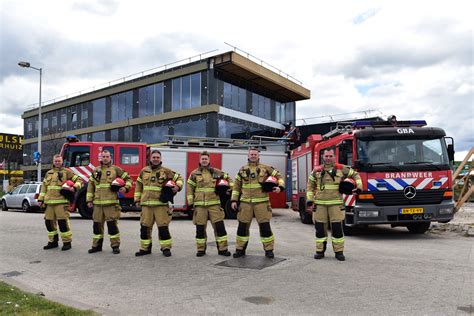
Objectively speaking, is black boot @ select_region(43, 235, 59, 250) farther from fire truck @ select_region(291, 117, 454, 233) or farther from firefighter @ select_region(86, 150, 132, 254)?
fire truck @ select_region(291, 117, 454, 233)

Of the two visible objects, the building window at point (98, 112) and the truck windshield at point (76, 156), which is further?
the building window at point (98, 112)

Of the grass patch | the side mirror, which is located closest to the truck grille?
the side mirror

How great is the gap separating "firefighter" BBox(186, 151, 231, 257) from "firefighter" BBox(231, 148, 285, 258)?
10.8 inches

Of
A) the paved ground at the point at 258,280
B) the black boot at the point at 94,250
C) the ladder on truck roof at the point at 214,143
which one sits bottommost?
the paved ground at the point at 258,280

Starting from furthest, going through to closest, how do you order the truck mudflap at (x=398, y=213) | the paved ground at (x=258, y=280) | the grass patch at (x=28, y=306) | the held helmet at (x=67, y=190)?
the truck mudflap at (x=398, y=213) < the held helmet at (x=67, y=190) < the paved ground at (x=258, y=280) < the grass patch at (x=28, y=306)

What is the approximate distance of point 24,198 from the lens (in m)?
19.9

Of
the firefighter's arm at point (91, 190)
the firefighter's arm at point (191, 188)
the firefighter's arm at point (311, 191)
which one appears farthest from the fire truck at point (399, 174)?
the firefighter's arm at point (91, 190)

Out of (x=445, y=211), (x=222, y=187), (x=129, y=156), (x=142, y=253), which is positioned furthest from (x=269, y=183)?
(x=129, y=156)

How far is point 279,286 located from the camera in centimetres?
529

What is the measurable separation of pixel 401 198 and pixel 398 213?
33cm

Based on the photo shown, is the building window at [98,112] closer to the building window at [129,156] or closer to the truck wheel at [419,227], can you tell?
the building window at [129,156]

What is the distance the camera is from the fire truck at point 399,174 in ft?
30.2

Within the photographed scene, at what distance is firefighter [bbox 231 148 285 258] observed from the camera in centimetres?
696

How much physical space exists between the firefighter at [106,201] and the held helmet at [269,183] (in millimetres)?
2557
